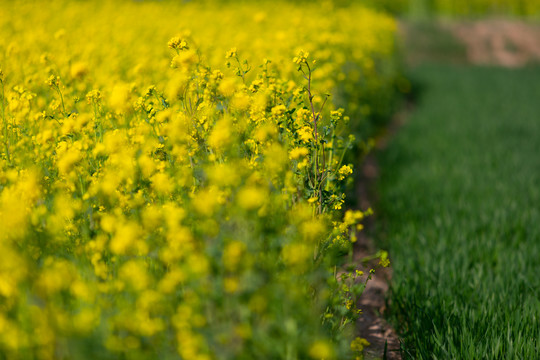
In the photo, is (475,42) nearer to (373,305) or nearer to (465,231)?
(465,231)

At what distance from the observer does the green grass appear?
2414 millimetres

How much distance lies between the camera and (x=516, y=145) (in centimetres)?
623

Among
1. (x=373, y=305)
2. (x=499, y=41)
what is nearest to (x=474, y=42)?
(x=499, y=41)

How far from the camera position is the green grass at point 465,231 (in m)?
2.41

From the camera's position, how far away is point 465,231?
12.3 feet

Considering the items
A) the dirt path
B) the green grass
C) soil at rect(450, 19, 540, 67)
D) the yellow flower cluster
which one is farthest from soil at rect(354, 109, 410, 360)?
soil at rect(450, 19, 540, 67)

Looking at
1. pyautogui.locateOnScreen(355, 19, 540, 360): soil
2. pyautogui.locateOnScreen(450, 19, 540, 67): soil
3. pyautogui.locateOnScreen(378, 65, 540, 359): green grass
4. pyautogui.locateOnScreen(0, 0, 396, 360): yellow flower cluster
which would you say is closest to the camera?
pyautogui.locateOnScreen(0, 0, 396, 360): yellow flower cluster

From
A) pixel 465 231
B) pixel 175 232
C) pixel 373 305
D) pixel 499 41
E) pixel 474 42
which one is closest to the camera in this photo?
pixel 175 232

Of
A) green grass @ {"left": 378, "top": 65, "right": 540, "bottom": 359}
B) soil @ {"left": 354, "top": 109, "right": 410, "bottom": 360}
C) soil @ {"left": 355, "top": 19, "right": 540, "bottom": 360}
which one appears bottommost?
soil @ {"left": 354, "top": 109, "right": 410, "bottom": 360}

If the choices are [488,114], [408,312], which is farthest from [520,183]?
[488,114]

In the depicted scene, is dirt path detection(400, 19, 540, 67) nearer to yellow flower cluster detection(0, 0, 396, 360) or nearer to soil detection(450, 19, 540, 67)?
soil detection(450, 19, 540, 67)

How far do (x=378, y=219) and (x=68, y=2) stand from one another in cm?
875

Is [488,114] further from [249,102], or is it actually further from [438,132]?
[249,102]

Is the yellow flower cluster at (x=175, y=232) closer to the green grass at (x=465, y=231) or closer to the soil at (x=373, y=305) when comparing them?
the soil at (x=373, y=305)
